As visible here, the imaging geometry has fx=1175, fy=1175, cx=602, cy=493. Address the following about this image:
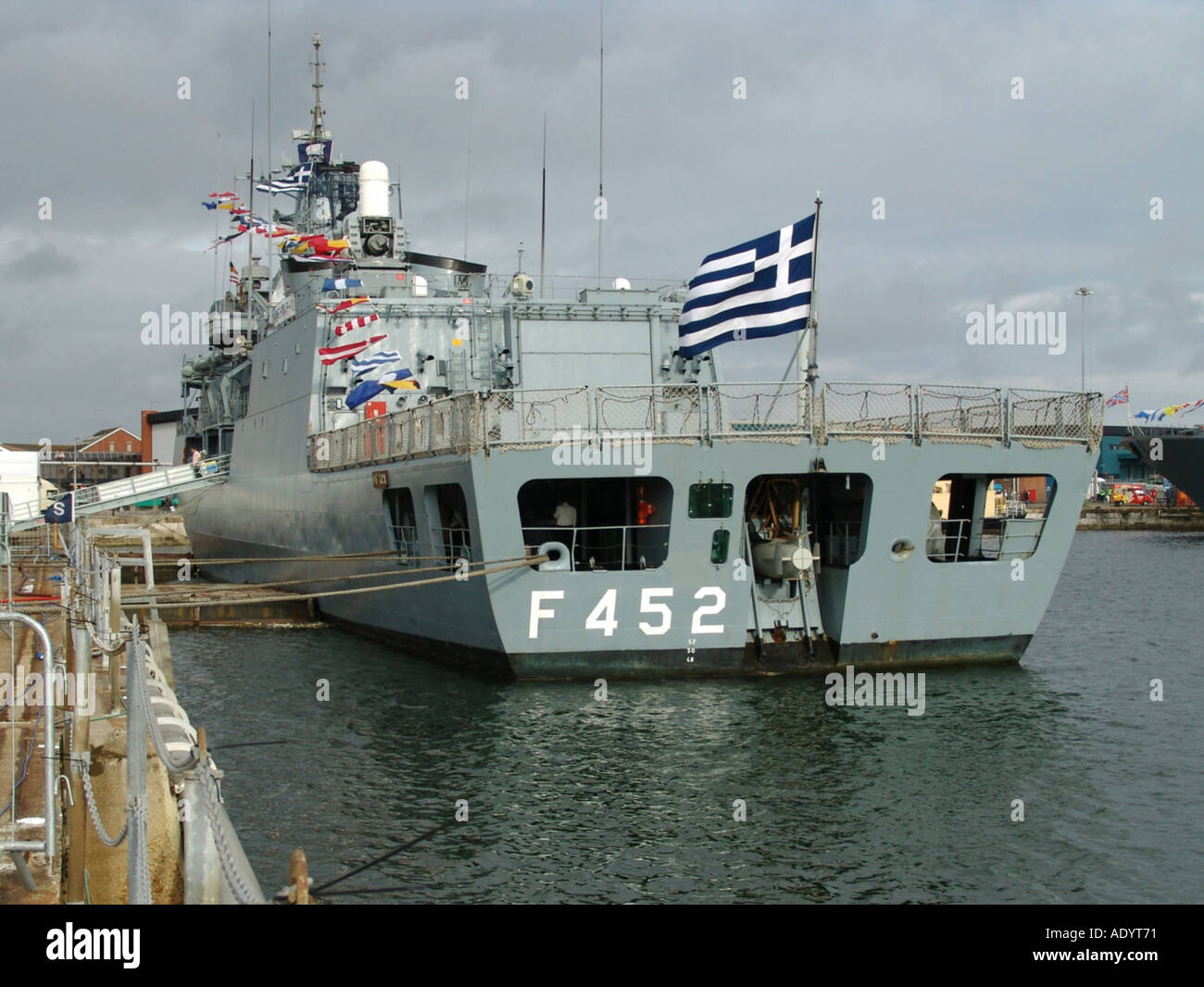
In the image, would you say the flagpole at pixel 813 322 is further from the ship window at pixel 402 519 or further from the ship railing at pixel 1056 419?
the ship window at pixel 402 519

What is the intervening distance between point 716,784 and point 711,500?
211 inches

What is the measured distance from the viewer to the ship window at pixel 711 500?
1673 centimetres

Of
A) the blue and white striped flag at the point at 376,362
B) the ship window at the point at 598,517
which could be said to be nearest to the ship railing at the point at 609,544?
the ship window at the point at 598,517

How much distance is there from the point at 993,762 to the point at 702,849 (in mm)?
4466

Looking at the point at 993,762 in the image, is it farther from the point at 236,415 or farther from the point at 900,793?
the point at 236,415

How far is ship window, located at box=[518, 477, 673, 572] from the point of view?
18.2 metres

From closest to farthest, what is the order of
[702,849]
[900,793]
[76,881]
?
[76,881], [702,849], [900,793]

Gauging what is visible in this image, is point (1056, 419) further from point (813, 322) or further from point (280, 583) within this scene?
point (280, 583)

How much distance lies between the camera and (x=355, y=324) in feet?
74.4

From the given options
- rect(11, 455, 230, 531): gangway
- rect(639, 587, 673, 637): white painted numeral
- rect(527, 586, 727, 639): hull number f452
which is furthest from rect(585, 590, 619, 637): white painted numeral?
rect(11, 455, 230, 531): gangway

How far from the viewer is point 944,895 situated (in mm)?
9383

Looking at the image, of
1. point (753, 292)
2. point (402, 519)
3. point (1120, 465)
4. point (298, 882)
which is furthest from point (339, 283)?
point (1120, 465)
